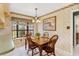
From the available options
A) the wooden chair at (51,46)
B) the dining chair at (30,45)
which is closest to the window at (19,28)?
the dining chair at (30,45)

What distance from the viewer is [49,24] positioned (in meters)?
1.72

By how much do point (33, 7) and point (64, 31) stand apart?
60cm

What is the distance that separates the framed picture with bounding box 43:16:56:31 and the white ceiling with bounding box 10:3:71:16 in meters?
0.13

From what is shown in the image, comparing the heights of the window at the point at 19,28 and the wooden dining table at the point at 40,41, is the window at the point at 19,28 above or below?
above

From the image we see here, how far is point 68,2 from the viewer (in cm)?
164

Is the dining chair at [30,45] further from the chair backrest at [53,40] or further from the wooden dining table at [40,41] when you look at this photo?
the chair backrest at [53,40]

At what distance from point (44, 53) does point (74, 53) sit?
0.46 meters

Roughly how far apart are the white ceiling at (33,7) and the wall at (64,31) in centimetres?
8

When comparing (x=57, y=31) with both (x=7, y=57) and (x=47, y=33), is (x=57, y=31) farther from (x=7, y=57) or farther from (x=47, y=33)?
(x=7, y=57)

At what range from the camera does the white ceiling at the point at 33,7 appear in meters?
1.63

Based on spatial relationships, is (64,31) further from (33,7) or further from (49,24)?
(33,7)

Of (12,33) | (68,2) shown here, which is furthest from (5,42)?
(68,2)

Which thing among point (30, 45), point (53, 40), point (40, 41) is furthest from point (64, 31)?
point (30, 45)

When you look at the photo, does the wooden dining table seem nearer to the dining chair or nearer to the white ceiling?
the dining chair
